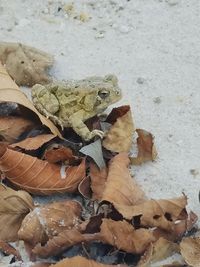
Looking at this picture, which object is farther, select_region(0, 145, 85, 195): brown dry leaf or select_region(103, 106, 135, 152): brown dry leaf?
select_region(103, 106, 135, 152): brown dry leaf

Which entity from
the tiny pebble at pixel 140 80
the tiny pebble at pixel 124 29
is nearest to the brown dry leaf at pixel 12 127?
the tiny pebble at pixel 140 80

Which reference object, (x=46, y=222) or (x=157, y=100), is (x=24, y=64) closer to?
(x=157, y=100)

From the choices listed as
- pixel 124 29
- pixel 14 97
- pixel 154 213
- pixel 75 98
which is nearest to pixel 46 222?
pixel 154 213

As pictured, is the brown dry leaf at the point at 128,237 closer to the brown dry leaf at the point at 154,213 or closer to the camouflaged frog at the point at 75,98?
the brown dry leaf at the point at 154,213

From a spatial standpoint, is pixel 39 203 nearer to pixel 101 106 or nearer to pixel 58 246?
pixel 58 246

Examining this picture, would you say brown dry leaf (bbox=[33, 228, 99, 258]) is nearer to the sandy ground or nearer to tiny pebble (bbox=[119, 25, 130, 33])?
the sandy ground

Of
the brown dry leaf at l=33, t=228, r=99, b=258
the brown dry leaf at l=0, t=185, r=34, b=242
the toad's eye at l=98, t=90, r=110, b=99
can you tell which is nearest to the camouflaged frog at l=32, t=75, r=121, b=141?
the toad's eye at l=98, t=90, r=110, b=99
